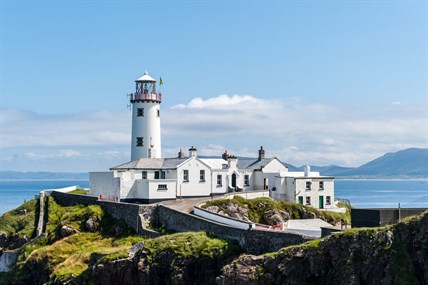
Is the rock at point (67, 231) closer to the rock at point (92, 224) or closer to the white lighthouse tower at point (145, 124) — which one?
the rock at point (92, 224)

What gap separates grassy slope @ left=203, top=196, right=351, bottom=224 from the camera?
55094 millimetres

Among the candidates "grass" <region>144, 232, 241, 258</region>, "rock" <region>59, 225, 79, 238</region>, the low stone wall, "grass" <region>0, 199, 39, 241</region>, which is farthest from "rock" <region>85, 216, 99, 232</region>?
"grass" <region>144, 232, 241, 258</region>

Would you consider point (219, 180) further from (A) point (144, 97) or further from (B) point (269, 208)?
(A) point (144, 97)

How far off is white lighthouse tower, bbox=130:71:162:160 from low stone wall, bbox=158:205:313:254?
18.7 metres

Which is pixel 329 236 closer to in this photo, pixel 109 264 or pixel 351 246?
pixel 351 246

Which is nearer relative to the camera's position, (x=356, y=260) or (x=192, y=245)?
(x=356, y=260)

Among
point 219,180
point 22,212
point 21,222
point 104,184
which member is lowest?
point 21,222

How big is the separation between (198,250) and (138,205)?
12.2 metres

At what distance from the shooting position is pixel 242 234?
133 feet

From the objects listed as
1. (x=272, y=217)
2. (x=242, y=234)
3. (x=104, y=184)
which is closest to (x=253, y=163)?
(x=272, y=217)

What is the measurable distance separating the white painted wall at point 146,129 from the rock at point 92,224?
14875 millimetres

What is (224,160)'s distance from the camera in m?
67.4

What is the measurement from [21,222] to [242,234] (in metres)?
29.2

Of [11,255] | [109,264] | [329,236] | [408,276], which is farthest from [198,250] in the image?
[11,255]
